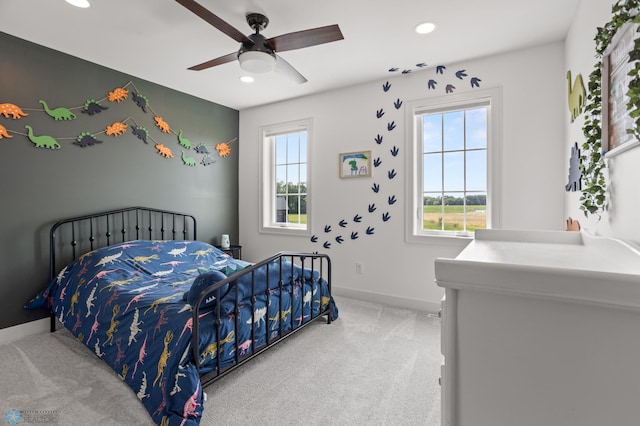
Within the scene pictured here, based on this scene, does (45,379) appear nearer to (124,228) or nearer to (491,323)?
(124,228)

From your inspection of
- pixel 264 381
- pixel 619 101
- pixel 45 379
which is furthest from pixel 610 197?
pixel 45 379

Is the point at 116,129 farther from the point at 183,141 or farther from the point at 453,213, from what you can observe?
the point at 453,213

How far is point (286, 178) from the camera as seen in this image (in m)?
4.38

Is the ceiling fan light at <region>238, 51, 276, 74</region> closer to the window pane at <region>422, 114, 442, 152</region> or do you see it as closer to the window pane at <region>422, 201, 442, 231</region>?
the window pane at <region>422, 114, 442, 152</region>

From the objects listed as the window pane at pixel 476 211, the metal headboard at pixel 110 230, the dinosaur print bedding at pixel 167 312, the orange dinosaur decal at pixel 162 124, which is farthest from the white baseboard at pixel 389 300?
the orange dinosaur decal at pixel 162 124

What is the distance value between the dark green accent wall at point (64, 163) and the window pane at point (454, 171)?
2.98 metres

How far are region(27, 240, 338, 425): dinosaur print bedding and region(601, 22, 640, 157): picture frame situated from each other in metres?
1.89

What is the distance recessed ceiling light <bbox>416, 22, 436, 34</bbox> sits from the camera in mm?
2400

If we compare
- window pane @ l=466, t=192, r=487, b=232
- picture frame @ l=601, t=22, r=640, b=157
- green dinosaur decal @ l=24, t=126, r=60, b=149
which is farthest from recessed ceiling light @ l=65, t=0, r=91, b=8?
window pane @ l=466, t=192, r=487, b=232

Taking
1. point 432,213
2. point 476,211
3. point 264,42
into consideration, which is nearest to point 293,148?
point 432,213

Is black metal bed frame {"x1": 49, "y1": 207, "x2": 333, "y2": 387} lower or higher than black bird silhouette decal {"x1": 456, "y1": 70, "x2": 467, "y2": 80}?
lower

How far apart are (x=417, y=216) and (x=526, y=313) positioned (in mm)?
2760

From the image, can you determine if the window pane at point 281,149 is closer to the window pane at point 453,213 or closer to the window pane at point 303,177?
the window pane at point 303,177

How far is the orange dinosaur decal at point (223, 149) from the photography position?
4.37m
